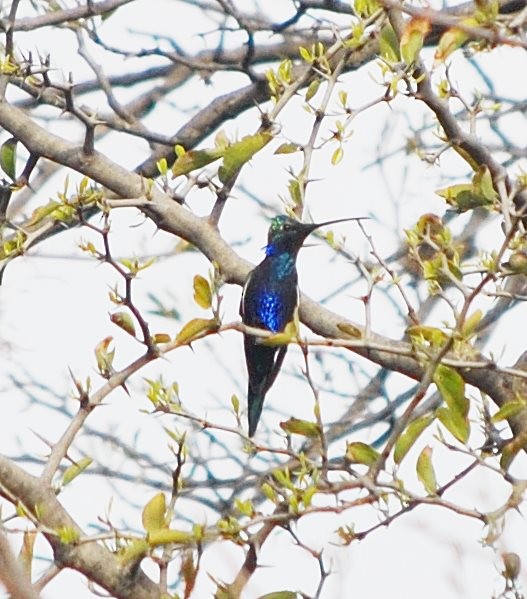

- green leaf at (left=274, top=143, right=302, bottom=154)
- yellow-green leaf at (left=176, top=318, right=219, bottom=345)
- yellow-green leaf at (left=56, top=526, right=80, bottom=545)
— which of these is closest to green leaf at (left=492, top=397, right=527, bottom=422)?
yellow-green leaf at (left=176, top=318, right=219, bottom=345)

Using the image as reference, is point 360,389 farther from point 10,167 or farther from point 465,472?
point 465,472

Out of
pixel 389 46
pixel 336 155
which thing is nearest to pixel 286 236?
pixel 336 155

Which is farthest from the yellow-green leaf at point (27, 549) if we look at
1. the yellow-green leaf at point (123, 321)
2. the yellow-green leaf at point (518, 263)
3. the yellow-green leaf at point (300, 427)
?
the yellow-green leaf at point (518, 263)

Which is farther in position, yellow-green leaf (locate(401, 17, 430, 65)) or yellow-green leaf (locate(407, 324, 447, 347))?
yellow-green leaf (locate(401, 17, 430, 65))

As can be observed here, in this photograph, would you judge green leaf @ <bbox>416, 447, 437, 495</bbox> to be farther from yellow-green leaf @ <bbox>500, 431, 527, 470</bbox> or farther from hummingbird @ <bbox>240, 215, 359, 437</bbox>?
hummingbird @ <bbox>240, 215, 359, 437</bbox>

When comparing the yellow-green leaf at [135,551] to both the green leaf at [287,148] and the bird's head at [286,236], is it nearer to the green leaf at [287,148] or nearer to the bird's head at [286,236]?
the green leaf at [287,148]

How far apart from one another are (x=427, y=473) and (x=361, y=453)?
0.58 ft

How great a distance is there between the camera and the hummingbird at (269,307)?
4969mm

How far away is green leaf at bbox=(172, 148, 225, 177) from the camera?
392 centimetres

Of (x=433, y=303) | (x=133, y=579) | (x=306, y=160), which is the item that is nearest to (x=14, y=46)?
(x=306, y=160)

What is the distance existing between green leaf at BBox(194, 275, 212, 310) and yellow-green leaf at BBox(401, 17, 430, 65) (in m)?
0.74

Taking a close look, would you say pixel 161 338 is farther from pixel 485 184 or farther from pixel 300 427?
pixel 485 184

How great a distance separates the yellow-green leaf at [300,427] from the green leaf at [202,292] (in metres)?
0.35

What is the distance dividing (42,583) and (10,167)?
4.96 ft
